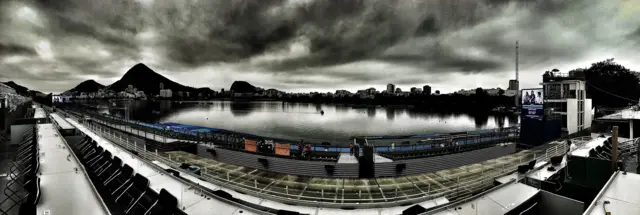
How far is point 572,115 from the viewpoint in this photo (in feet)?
50.4

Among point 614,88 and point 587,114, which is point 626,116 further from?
point 614,88

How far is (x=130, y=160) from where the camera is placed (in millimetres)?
5508

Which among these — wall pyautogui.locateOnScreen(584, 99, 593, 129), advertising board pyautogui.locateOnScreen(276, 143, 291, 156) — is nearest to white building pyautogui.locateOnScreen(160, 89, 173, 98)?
advertising board pyautogui.locateOnScreen(276, 143, 291, 156)

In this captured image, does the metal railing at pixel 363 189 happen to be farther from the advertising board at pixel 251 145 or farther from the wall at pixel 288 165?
the advertising board at pixel 251 145

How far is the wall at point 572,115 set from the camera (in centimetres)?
1521

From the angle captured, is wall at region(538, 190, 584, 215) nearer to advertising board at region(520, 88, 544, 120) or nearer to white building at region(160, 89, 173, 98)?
advertising board at region(520, 88, 544, 120)

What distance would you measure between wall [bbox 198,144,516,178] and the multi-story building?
5.91 meters

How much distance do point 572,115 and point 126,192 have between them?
899 inches

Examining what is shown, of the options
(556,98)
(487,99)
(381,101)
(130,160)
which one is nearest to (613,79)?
(556,98)

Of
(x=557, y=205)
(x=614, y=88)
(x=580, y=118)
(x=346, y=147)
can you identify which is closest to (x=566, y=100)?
(x=580, y=118)

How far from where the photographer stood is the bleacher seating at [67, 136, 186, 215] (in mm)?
3121

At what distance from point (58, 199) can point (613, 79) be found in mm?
49587

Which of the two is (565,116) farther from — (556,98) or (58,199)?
(58,199)

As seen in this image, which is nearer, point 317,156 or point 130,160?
point 130,160
